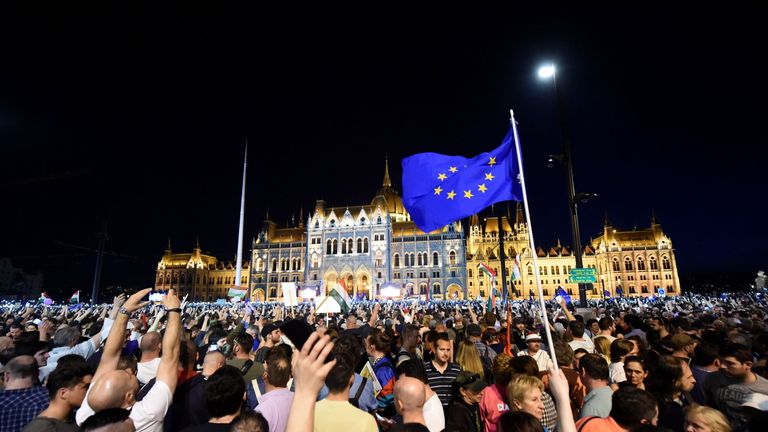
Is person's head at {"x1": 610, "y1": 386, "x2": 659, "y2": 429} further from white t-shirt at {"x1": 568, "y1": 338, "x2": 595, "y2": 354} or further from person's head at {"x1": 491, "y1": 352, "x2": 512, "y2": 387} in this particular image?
Answer: white t-shirt at {"x1": 568, "y1": 338, "x2": 595, "y2": 354}

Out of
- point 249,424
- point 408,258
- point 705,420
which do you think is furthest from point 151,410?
point 408,258

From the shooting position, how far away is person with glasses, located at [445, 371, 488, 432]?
3.57 meters

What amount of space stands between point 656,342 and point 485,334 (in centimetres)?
302

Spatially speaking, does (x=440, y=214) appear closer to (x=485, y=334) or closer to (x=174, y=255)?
(x=485, y=334)

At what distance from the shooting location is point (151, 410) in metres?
2.97

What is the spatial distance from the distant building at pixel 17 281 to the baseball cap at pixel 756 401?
106m

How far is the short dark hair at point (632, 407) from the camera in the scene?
2.72 meters

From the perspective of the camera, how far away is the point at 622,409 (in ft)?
9.22

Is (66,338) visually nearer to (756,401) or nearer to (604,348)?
(604,348)

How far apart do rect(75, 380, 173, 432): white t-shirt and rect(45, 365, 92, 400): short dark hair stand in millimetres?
215

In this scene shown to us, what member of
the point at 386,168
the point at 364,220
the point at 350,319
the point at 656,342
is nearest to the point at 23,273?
the point at 364,220

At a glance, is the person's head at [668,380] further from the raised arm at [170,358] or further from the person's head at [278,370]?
the raised arm at [170,358]

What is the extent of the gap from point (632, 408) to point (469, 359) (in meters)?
2.24

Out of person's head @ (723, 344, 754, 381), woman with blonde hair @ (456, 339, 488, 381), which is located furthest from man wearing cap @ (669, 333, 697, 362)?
woman with blonde hair @ (456, 339, 488, 381)
